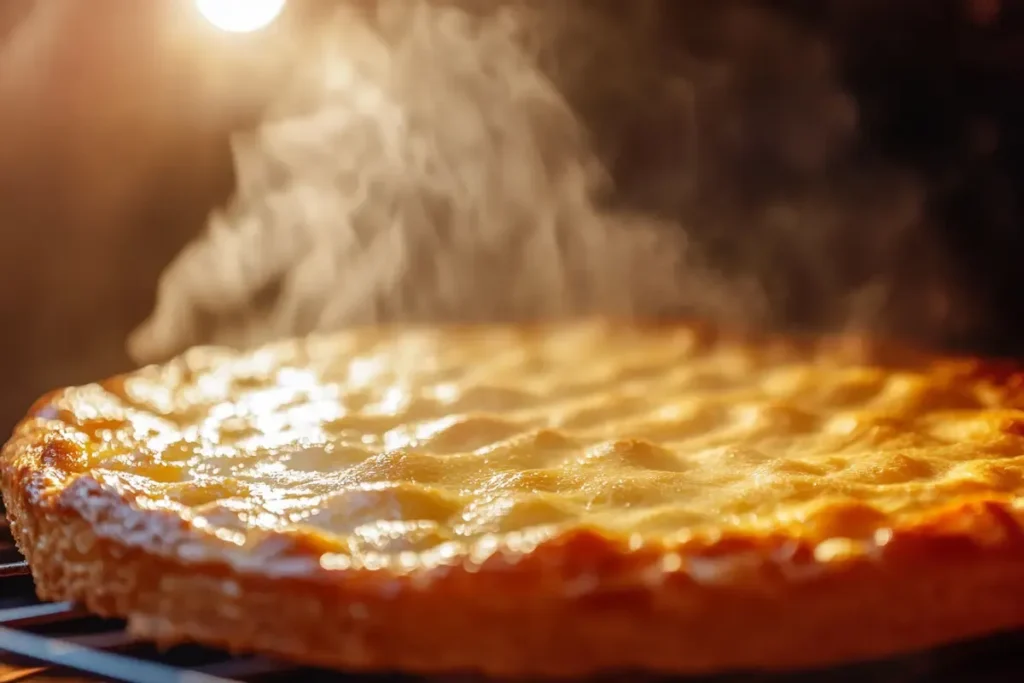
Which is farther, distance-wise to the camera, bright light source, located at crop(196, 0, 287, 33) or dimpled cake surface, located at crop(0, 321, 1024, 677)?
bright light source, located at crop(196, 0, 287, 33)

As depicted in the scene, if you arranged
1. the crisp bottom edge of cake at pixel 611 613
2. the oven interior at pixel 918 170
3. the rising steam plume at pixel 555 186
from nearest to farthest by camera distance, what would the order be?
the crisp bottom edge of cake at pixel 611 613
the oven interior at pixel 918 170
the rising steam plume at pixel 555 186

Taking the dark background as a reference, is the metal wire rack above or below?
below

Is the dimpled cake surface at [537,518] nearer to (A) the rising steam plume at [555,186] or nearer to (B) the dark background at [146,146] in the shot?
(B) the dark background at [146,146]

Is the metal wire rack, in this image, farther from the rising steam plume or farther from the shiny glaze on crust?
the rising steam plume

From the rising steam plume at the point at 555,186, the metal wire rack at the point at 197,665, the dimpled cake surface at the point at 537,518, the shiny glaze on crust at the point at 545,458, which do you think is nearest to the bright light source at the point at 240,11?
the rising steam plume at the point at 555,186

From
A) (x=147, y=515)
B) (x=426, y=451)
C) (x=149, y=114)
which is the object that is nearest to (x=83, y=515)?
(x=147, y=515)

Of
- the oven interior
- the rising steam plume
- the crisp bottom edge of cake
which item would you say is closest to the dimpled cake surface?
the crisp bottom edge of cake
